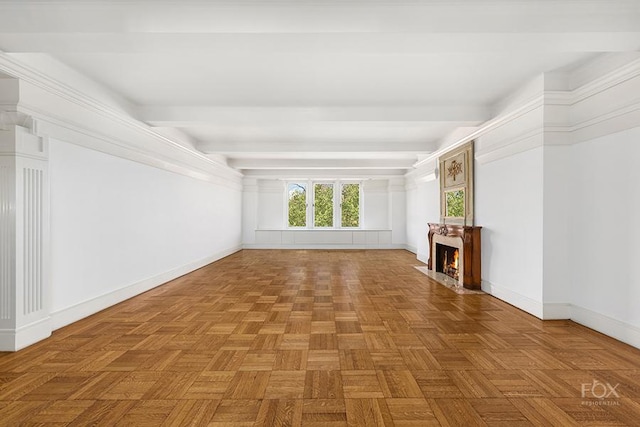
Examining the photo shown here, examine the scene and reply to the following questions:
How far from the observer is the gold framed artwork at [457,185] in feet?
18.5

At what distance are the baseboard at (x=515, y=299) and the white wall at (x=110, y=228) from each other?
17.4ft

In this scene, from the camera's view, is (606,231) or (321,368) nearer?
(321,368)

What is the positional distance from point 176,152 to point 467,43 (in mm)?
5387

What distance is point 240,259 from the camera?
901cm

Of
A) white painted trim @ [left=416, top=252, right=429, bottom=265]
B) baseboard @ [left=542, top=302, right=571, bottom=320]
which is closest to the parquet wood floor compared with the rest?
baseboard @ [left=542, top=302, right=571, bottom=320]

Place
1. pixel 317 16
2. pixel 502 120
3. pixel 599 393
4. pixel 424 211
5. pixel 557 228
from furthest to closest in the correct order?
pixel 424 211 → pixel 502 120 → pixel 557 228 → pixel 317 16 → pixel 599 393

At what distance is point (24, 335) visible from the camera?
121 inches

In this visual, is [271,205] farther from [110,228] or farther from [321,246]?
[110,228]

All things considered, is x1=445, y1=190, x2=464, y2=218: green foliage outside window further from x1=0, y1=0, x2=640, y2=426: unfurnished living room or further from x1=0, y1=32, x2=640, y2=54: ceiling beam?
x1=0, y1=32, x2=640, y2=54: ceiling beam

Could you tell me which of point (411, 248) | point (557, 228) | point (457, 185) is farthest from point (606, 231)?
point (411, 248)

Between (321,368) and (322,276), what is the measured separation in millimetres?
3918

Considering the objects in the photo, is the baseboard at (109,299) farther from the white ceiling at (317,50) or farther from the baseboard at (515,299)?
the baseboard at (515,299)

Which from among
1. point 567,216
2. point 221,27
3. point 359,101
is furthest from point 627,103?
point 221,27

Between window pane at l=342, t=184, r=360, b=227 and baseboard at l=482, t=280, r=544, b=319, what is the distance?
22.6 feet
